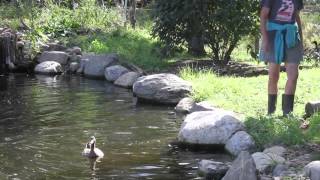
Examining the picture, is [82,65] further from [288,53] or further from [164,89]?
[288,53]

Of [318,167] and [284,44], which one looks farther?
[284,44]

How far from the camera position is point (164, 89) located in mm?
10375

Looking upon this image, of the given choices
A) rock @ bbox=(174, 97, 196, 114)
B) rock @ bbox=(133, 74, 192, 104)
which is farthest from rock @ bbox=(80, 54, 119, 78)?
rock @ bbox=(174, 97, 196, 114)

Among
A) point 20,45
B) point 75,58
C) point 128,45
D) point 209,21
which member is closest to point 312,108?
point 209,21

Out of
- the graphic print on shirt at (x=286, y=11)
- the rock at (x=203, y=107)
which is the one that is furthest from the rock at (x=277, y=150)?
the rock at (x=203, y=107)

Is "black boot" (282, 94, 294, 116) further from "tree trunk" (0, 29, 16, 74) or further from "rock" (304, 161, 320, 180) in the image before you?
"tree trunk" (0, 29, 16, 74)

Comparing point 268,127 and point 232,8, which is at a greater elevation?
point 232,8

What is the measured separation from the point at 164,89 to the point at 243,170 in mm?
5059

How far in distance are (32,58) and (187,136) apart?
9.46m

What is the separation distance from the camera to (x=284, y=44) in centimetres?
704

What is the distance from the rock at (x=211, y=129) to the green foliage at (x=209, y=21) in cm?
548

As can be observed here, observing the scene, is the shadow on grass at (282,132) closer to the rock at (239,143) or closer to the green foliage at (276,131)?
the green foliage at (276,131)

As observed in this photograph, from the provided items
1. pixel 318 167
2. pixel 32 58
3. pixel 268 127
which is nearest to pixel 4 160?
pixel 268 127

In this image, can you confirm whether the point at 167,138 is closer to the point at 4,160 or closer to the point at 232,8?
the point at 4,160
